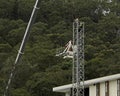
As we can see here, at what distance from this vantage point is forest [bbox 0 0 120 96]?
50.6 meters

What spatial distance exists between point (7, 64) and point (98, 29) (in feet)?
76.8

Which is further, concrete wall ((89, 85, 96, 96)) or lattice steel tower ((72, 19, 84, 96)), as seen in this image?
concrete wall ((89, 85, 96, 96))

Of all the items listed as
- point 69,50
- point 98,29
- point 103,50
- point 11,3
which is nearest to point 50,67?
point 103,50

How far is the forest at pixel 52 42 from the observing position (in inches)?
1991

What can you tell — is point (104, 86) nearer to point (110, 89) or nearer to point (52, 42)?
point (110, 89)

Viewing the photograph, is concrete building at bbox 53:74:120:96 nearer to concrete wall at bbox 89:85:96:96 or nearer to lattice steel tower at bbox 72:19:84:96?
concrete wall at bbox 89:85:96:96

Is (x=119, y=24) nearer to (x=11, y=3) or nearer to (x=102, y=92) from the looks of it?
(x=11, y=3)

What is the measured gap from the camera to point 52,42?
220 feet

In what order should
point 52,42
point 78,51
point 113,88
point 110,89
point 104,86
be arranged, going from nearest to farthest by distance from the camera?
point 78,51
point 113,88
point 110,89
point 104,86
point 52,42

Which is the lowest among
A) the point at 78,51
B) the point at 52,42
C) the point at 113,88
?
the point at 113,88

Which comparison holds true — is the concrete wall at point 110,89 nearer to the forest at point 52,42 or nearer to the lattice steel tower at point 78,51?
the lattice steel tower at point 78,51

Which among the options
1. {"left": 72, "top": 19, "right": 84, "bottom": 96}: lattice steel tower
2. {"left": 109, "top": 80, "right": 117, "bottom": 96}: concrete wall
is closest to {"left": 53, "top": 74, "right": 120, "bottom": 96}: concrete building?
{"left": 109, "top": 80, "right": 117, "bottom": 96}: concrete wall

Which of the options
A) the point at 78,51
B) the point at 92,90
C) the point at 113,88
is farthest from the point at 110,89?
the point at 78,51

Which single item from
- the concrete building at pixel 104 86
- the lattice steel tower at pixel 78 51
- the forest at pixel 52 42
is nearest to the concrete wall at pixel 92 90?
the concrete building at pixel 104 86
